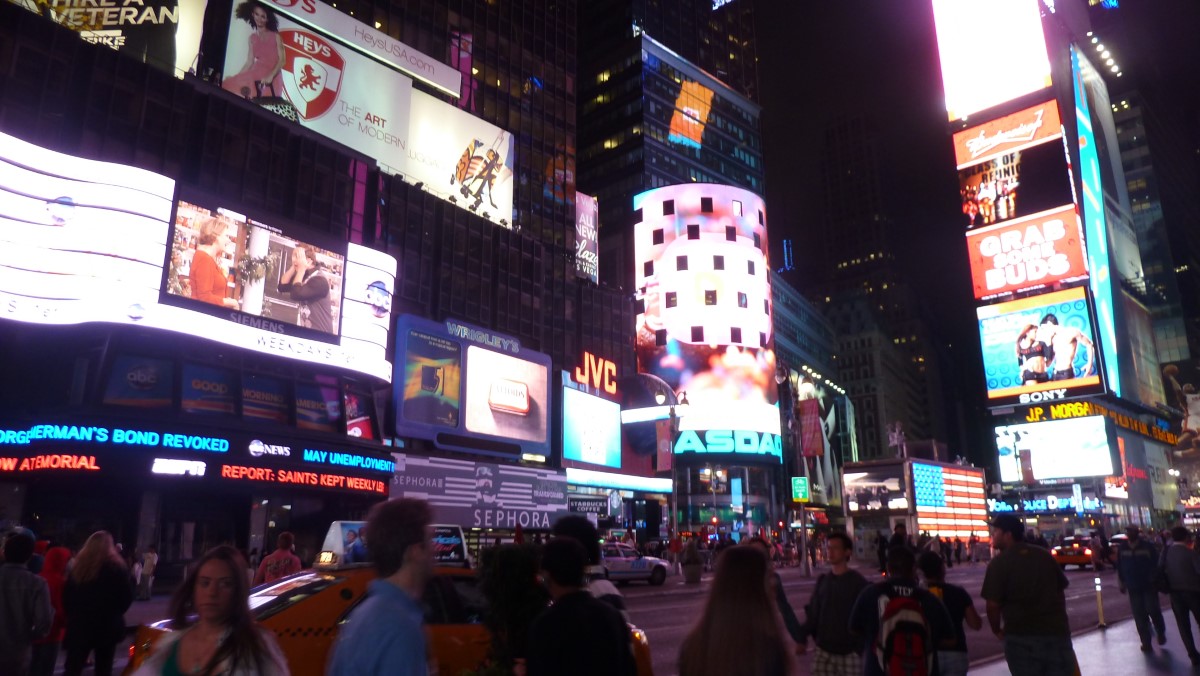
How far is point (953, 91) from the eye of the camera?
8125 centimetres

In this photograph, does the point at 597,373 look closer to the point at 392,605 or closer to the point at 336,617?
the point at 336,617

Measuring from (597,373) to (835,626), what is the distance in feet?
165

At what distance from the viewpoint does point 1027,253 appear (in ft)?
249

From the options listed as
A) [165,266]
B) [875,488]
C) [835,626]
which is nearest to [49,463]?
[165,266]

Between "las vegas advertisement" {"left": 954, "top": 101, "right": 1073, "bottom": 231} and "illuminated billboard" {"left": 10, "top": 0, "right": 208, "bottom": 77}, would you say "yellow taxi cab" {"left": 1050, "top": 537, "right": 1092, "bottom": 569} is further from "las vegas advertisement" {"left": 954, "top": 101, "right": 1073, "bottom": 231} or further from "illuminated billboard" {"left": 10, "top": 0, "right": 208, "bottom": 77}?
"illuminated billboard" {"left": 10, "top": 0, "right": 208, "bottom": 77}

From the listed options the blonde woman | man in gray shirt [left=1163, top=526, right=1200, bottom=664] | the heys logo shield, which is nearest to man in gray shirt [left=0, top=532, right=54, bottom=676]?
the blonde woman

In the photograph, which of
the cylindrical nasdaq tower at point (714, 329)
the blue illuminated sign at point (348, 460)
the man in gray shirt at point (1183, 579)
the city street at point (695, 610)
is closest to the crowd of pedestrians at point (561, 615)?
the city street at point (695, 610)

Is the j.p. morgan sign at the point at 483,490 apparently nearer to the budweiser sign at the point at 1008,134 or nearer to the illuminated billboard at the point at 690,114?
the budweiser sign at the point at 1008,134

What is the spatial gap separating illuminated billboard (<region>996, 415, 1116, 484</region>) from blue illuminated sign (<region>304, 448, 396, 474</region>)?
64.7 metres

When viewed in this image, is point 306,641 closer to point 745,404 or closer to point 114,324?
point 114,324

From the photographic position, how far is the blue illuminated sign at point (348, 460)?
3269cm

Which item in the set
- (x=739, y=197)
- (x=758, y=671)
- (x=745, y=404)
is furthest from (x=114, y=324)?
(x=739, y=197)

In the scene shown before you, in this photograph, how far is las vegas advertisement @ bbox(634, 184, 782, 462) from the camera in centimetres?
7244

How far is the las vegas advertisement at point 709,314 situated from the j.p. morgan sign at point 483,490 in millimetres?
24864
